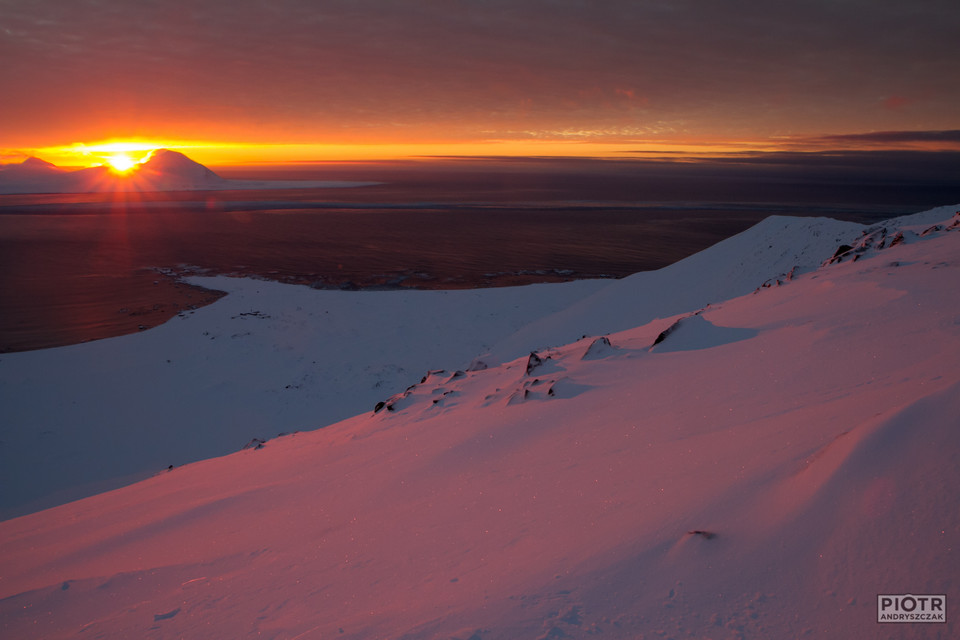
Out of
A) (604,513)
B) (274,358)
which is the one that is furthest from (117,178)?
(604,513)

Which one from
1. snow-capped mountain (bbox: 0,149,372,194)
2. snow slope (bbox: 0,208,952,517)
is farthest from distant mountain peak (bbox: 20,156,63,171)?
snow slope (bbox: 0,208,952,517)

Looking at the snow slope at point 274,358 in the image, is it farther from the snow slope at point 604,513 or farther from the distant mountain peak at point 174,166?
the distant mountain peak at point 174,166

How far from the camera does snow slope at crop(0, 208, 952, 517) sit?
10320 mm

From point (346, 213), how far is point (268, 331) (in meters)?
43.6

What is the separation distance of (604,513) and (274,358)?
1279 cm

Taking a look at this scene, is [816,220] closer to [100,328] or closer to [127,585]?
[127,585]

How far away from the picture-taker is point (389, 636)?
2.39m

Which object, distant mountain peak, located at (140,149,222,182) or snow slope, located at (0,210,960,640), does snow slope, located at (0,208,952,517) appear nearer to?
snow slope, located at (0,210,960,640)

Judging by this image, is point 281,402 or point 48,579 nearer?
point 48,579

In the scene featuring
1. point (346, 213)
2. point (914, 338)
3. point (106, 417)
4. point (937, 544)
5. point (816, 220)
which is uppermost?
point (346, 213)

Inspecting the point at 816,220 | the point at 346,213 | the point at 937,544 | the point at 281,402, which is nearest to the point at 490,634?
the point at 937,544

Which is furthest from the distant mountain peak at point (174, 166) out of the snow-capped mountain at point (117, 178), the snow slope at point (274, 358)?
the snow slope at point (274, 358)

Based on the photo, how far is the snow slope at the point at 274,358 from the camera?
10.3 metres

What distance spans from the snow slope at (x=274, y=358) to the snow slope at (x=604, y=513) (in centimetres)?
400
